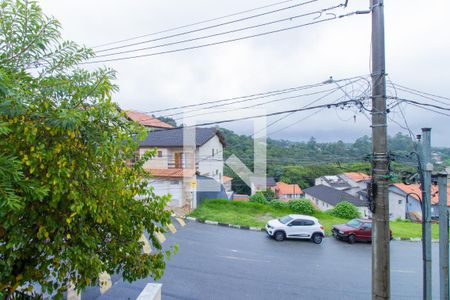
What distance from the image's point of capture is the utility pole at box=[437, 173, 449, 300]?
484cm

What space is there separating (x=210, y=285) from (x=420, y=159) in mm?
6272

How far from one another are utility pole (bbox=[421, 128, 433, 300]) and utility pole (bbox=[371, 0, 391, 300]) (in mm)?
1000

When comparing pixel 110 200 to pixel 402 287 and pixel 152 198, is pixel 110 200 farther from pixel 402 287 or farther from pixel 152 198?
pixel 402 287

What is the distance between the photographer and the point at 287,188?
40.6 metres

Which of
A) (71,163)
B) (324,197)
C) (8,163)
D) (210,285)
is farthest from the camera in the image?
(324,197)

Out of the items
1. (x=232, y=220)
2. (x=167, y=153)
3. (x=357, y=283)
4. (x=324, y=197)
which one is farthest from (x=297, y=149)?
(x=324, y=197)

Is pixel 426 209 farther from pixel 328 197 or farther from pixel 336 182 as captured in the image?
pixel 336 182

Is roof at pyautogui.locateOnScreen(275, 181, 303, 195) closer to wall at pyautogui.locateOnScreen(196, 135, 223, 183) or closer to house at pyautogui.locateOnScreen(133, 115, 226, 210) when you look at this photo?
wall at pyautogui.locateOnScreen(196, 135, 223, 183)

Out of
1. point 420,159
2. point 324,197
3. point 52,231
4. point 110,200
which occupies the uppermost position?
point 420,159

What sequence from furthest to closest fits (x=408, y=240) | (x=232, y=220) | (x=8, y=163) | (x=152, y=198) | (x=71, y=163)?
(x=232, y=220), (x=408, y=240), (x=152, y=198), (x=71, y=163), (x=8, y=163)

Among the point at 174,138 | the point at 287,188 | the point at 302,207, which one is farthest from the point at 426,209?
the point at 287,188

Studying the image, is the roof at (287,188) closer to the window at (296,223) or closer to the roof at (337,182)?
the roof at (337,182)

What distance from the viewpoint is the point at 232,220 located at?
15.2m

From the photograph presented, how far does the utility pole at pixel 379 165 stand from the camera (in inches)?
171
